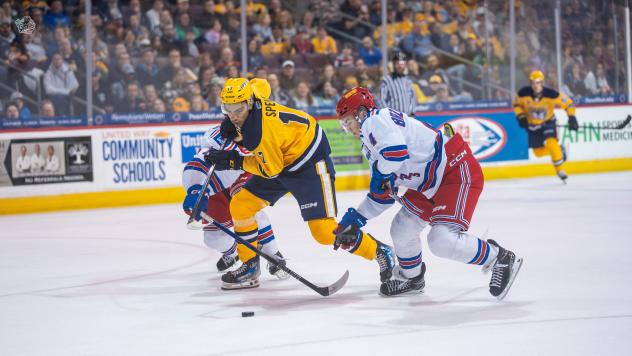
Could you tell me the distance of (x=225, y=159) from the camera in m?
5.43

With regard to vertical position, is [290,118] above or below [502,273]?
above

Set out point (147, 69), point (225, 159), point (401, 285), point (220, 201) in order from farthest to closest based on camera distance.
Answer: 1. point (147, 69)
2. point (220, 201)
3. point (225, 159)
4. point (401, 285)

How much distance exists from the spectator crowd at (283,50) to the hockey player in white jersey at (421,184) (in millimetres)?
5721

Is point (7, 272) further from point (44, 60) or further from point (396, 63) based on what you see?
point (396, 63)

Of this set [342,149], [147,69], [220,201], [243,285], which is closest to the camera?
[243,285]

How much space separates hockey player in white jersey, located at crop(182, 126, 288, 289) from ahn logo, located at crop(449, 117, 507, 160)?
6667mm

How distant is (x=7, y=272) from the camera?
655 centimetres

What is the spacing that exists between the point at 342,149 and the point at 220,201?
19.4ft

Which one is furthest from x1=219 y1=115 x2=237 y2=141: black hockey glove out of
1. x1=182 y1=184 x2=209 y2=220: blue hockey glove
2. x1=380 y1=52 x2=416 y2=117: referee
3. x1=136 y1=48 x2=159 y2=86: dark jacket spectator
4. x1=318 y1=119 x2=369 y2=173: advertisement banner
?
x1=318 y1=119 x2=369 y2=173: advertisement banner

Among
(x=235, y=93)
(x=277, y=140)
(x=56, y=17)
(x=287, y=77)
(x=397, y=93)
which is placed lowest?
(x=277, y=140)

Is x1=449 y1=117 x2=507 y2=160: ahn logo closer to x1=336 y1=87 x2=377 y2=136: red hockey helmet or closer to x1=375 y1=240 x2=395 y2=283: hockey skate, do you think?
x1=375 y1=240 x2=395 y2=283: hockey skate

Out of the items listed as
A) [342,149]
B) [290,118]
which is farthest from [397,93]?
[290,118]

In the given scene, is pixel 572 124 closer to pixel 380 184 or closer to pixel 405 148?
pixel 380 184

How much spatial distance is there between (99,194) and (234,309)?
5.69 metres
